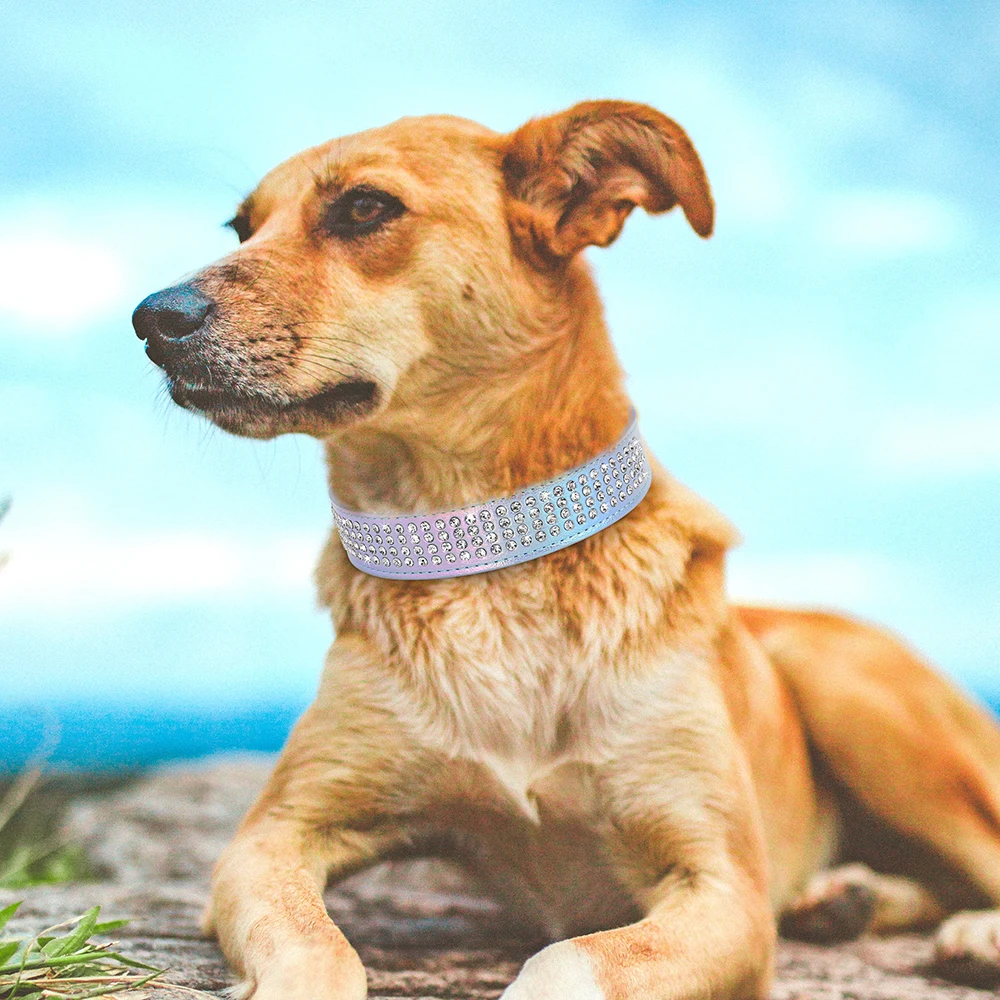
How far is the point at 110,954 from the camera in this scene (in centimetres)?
243

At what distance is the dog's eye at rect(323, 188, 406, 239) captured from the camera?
3.08 metres

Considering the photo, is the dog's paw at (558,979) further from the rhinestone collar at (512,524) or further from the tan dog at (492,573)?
the rhinestone collar at (512,524)

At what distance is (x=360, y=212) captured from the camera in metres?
3.10

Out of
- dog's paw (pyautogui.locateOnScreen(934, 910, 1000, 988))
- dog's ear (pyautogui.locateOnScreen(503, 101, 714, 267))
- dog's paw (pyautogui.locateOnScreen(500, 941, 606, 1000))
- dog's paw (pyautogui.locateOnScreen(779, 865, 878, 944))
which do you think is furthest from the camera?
dog's paw (pyautogui.locateOnScreen(779, 865, 878, 944))

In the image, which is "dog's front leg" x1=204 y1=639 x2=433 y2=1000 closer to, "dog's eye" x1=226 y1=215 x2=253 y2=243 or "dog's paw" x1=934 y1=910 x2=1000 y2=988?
"dog's eye" x1=226 y1=215 x2=253 y2=243

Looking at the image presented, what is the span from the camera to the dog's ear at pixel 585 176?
3127 mm

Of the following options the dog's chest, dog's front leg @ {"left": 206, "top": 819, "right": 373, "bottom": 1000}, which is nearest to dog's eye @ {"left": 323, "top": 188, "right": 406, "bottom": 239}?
the dog's chest

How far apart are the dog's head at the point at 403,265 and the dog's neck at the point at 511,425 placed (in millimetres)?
39

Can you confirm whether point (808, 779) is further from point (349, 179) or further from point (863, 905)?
point (349, 179)

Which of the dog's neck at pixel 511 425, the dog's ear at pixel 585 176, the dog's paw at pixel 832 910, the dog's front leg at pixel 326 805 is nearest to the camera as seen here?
the dog's front leg at pixel 326 805

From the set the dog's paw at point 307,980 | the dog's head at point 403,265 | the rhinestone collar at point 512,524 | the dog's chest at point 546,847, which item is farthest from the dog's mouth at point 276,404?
the dog's paw at point 307,980

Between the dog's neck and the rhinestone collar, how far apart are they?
6cm

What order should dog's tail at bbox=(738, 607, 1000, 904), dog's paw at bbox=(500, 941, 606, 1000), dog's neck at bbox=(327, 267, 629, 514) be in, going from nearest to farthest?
dog's paw at bbox=(500, 941, 606, 1000), dog's neck at bbox=(327, 267, 629, 514), dog's tail at bbox=(738, 607, 1000, 904)

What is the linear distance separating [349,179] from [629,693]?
152cm
